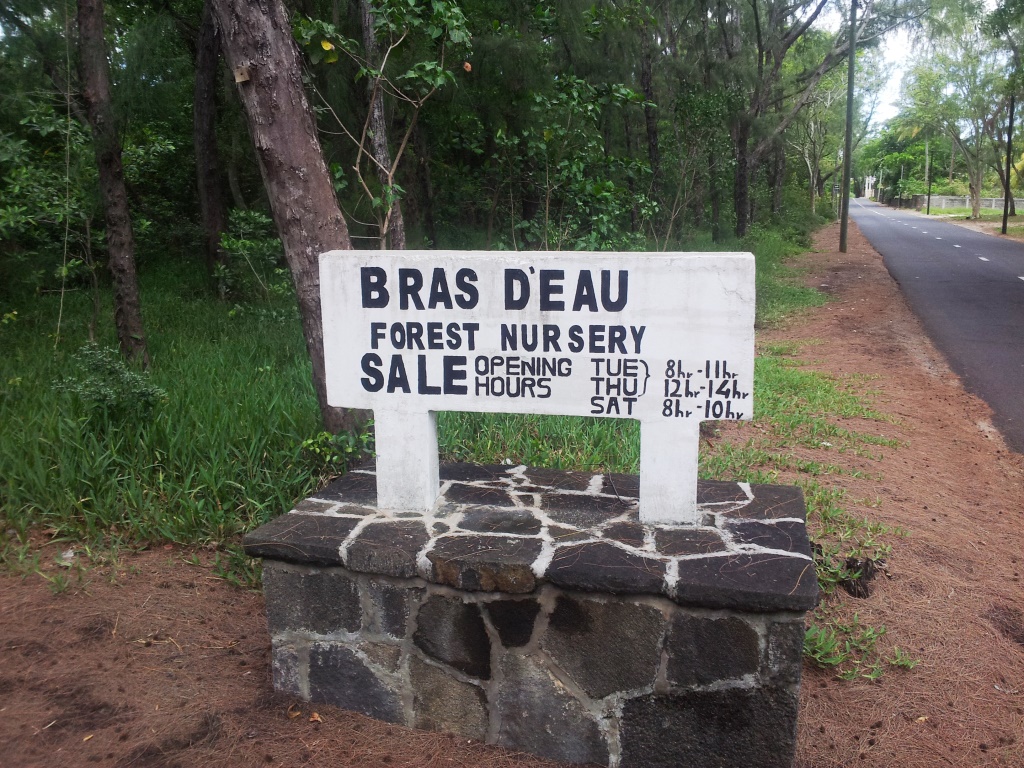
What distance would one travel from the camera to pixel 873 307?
12633 millimetres

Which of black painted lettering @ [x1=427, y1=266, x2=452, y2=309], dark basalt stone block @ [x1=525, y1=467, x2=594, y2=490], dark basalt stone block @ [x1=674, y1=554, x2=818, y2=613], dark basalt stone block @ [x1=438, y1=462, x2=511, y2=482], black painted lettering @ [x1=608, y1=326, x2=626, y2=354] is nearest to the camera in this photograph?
dark basalt stone block @ [x1=674, y1=554, x2=818, y2=613]

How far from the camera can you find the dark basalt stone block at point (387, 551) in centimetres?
282

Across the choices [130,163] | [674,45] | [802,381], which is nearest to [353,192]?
[130,163]

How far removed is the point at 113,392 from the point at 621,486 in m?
2.76

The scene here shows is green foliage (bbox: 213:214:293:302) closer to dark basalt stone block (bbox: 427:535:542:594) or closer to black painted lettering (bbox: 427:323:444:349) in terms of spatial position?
black painted lettering (bbox: 427:323:444:349)

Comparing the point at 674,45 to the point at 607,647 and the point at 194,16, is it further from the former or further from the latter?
the point at 607,647

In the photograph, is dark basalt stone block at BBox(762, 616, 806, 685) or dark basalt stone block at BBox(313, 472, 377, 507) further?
dark basalt stone block at BBox(313, 472, 377, 507)

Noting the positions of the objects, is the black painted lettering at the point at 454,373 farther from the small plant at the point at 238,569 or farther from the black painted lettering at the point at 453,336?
the small plant at the point at 238,569

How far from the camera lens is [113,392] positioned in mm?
4469

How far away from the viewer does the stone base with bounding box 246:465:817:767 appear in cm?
258

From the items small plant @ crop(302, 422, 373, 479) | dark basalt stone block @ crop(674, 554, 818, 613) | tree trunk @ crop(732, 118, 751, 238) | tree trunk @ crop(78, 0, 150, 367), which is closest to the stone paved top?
dark basalt stone block @ crop(674, 554, 818, 613)

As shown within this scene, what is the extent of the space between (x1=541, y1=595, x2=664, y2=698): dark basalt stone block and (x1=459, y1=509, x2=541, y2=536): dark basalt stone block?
36 cm

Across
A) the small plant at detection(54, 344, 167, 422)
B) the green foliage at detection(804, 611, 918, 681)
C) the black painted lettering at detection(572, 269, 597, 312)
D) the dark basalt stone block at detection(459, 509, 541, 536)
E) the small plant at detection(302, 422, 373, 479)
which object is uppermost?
the black painted lettering at detection(572, 269, 597, 312)

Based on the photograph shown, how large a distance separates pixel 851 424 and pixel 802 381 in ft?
4.07
